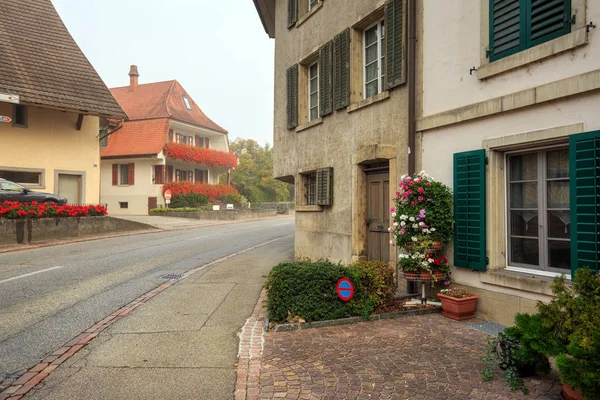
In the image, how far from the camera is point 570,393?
3.42 meters

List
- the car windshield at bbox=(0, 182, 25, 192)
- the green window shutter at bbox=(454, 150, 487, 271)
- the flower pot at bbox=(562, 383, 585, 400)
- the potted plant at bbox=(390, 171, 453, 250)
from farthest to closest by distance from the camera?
the car windshield at bbox=(0, 182, 25, 192) < the potted plant at bbox=(390, 171, 453, 250) < the green window shutter at bbox=(454, 150, 487, 271) < the flower pot at bbox=(562, 383, 585, 400)

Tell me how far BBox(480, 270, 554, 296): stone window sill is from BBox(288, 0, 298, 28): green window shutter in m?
9.32

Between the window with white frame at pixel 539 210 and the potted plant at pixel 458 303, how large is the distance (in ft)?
2.42

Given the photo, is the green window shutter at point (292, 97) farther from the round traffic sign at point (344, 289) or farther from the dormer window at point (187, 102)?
the dormer window at point (187, 102)

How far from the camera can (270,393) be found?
389cm

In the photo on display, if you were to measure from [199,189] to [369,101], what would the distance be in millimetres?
29218

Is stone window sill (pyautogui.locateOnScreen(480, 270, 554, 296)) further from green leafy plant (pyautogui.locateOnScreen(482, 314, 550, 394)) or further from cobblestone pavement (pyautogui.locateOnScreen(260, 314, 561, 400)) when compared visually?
green leafy plant (pyautogui.locateOnScreen(482, 314, 550, 394))

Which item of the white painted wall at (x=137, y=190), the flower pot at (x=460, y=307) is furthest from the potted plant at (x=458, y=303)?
the white painted wall at (x=137, y=190)

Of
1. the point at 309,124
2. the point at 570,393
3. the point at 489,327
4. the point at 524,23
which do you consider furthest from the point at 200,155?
the point at 570,393

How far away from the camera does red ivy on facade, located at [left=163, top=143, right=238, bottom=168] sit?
112 feet

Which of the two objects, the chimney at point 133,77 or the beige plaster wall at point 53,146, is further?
the chimney at point 133,77

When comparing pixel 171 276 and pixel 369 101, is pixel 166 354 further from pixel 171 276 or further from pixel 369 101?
pixel 369 101

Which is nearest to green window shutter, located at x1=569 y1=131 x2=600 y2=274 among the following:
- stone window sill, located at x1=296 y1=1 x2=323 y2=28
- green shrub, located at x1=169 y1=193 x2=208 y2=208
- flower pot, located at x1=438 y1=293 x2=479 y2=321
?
flower pot, located at x1=438 y1=293 x2=479 y2=321

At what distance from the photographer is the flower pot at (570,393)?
3334 millimetres
